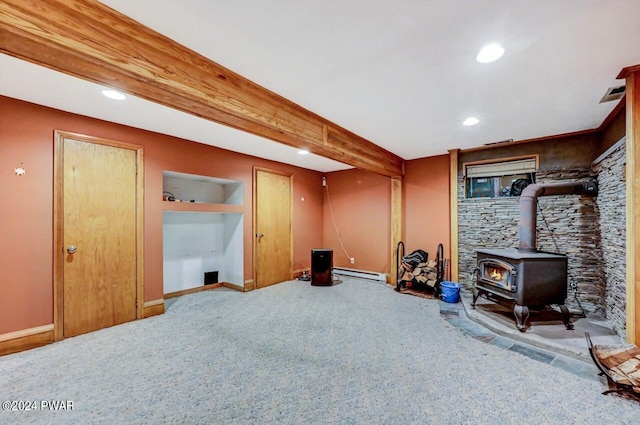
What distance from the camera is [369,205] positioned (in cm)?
539

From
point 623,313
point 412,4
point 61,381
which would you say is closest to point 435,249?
point 623,313

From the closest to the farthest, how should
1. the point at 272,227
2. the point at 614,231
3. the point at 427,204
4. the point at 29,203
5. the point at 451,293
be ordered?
1. the point at 29,203
2. the point at 614,231
3. the point at 451,293
4. the point at 427,204
5. the point at 272,227

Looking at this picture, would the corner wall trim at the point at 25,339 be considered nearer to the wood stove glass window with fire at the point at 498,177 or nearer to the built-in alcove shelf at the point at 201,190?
the built-in alcove shelf at the point at 201,190

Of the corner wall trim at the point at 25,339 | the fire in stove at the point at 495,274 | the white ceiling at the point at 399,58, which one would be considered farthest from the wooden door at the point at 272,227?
the fire in stove at the point at 495,274

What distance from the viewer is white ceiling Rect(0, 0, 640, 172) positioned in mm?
1405

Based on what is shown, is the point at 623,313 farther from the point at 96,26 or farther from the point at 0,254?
the point at 0,254

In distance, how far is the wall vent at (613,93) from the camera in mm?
2236

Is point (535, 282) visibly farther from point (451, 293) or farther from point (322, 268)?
point (322, 268)

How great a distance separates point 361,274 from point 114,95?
4.67 meters

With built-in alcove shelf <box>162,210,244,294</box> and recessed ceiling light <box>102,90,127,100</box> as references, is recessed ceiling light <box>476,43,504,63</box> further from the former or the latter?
built-in alcove shelf <box>162,210,244,294</box>

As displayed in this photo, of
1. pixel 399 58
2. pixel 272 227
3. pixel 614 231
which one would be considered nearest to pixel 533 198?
pixel 614 231

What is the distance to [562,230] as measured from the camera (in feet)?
11.3

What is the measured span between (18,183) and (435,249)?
209 inches

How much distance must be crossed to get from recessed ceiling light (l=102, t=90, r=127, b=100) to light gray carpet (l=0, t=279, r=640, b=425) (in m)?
2.33
